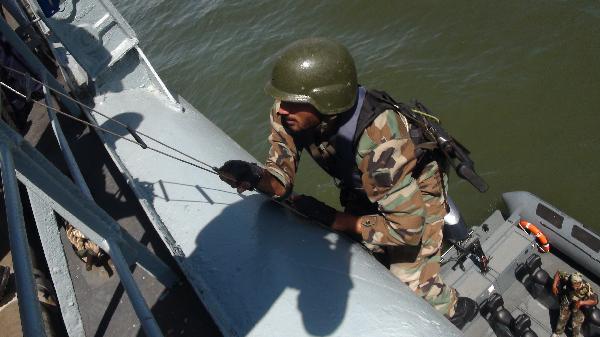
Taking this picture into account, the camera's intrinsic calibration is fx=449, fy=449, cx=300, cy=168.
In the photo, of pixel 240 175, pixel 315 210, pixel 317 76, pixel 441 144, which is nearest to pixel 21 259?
pixel 240 175

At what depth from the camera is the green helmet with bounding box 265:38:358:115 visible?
9.09 ft

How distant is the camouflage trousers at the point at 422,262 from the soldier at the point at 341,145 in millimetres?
449

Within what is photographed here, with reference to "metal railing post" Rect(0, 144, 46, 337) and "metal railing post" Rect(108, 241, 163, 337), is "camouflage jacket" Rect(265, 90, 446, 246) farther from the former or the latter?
"metal railing post" Rect(0, 144, 46, 337)

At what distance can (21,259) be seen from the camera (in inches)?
60.6

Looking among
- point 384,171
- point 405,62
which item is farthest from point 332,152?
point 405,62

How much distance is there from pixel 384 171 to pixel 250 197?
1.15 metres

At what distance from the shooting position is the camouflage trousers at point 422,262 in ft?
12.1

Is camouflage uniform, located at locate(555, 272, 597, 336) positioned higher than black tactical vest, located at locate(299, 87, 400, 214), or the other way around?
black tactical vest, located at locate(299, 87, 400, 214)

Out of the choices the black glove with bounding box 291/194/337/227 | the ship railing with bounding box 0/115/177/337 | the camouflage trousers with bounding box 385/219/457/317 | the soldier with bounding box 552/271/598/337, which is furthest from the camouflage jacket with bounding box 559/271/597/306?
the ship railing with bounding box 0/115/177/337

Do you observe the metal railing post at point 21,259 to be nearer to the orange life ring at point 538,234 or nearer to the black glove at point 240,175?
the black glove at point 240,175

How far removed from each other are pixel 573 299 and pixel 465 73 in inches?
194

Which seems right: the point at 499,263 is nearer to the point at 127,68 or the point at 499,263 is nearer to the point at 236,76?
the point at 127,68

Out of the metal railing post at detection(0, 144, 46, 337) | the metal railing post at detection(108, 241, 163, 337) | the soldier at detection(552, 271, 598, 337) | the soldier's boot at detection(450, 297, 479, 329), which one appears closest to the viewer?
the metal railing post at detection(0, 144, 46, 337)

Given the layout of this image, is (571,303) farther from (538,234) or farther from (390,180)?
(390,180)
